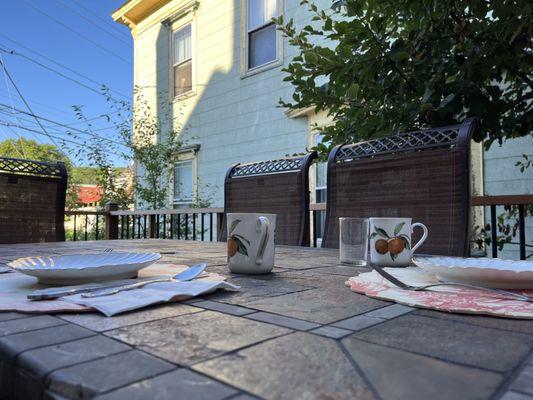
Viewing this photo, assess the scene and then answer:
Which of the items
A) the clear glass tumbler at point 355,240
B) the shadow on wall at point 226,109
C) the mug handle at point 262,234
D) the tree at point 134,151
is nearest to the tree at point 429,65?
the clear glass tumbler at point 355,240

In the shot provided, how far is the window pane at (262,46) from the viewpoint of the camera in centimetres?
561

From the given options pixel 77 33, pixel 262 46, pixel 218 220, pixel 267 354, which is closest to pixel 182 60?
pixel 262 46

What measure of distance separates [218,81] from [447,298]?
6156 mm

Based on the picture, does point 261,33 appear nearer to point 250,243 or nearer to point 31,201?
point 31,201

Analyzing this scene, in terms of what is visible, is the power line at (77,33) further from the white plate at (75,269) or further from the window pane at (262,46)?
the white plate at (75,269)

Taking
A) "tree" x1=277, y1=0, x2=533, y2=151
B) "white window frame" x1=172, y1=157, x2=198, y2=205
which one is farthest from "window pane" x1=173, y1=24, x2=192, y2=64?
"tree" x1=277, y1=0, x2=533, y2=151

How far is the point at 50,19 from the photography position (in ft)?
41.2

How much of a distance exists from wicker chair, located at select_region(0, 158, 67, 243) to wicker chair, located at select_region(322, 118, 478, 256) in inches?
69.2

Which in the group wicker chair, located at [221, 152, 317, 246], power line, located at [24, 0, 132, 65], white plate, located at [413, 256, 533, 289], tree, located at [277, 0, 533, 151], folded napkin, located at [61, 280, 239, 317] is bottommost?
folded napkin, located at [61, 280, 239, 317]

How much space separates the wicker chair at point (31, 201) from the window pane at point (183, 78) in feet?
15.5

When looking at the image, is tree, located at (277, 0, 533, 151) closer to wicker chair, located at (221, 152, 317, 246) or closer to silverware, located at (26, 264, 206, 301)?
wicker chair, located at (221, 152, 317, 246)

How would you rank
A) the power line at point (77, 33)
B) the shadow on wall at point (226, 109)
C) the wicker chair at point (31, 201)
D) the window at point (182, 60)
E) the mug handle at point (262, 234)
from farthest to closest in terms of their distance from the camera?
the power line at point (77, 33) < the window at point (182, 60) < the shadow on wall at point (226, 109) < the wicker chair at point (31, 201) < the mug handle at point (262, 234)

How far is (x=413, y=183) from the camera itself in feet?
5.39

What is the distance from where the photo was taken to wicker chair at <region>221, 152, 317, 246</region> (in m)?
2.12
